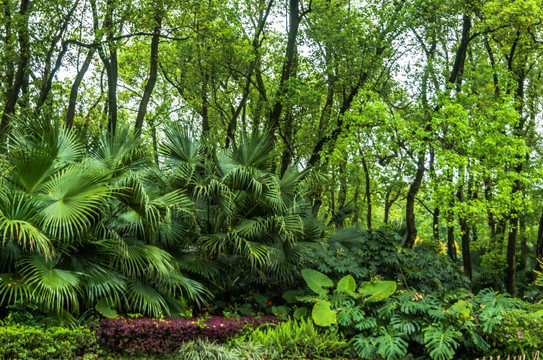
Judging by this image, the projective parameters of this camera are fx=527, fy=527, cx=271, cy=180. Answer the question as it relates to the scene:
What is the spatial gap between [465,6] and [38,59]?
12.6 meters

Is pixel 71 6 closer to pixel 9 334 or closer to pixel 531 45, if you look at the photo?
pixel 9 334

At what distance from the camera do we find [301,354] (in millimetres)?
9070

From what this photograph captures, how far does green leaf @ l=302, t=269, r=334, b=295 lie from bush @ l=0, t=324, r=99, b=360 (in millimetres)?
4565

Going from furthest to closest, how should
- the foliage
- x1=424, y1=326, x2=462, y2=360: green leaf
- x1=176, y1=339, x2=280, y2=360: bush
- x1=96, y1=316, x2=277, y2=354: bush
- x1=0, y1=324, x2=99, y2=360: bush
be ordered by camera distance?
the foliage
x1=424, y1=326, x2=462, y2=360: green leaf
x1=176, y1=339, x2=280, y2=360: bush
x1=96, y1=316, x2=277, y2=354: bush
x1=0, y1=324, x2=99, y2=360: bush

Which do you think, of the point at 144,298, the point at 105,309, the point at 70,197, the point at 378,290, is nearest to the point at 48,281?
the point at 70,197

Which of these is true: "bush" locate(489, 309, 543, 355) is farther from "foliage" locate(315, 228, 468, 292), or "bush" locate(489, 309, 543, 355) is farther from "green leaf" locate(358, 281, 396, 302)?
"foliage" locate(315, 228, 468, 292)

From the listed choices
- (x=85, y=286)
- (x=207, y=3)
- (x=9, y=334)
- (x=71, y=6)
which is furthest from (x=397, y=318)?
(x=71, y=6)

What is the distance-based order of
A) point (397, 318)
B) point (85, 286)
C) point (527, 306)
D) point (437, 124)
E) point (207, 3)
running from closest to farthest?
point (85, 286) < point (397, 318) < point (527, 306) < point (437, 124) < point (207, 3)

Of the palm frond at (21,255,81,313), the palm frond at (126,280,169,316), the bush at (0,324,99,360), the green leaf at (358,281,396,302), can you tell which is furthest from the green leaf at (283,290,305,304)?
the palm frond at (21,255,81,313)

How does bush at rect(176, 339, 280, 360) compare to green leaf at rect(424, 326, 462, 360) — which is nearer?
bush at rect(176, 339, 280, 360)

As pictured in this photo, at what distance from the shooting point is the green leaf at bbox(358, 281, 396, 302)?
1011 centimetres

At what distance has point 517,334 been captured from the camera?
29.1 ft

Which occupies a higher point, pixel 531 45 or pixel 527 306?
pixel 531 45

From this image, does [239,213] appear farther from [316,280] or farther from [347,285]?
[347,285]
